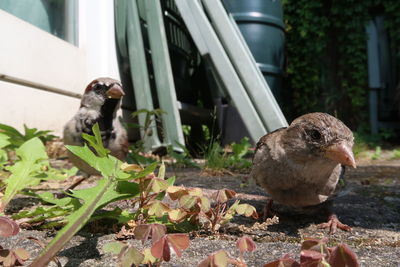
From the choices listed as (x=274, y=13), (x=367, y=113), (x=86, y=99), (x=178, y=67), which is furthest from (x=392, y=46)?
(x=86, y=99)

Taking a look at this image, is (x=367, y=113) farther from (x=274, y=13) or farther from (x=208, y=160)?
(x=208, y=160)

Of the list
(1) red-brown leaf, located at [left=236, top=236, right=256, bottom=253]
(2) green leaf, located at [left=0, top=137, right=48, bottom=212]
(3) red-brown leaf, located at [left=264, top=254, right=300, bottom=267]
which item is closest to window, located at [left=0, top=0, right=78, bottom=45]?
(2) green leaf, located at [left=0, top=137, right=48, bottom=212]

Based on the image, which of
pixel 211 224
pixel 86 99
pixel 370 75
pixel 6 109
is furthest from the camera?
pixel 370 75

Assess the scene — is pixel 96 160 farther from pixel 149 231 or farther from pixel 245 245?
pixel 245 245

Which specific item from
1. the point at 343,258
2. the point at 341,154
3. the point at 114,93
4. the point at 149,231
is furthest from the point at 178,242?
the point at 114,93

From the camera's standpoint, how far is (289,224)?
4.91ft

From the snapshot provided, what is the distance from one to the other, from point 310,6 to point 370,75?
5.38ft

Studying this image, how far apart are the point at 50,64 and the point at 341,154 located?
8.25 ft

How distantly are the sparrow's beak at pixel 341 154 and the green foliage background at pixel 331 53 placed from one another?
625 centimetres

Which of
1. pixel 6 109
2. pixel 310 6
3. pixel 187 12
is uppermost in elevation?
pixel 310 6

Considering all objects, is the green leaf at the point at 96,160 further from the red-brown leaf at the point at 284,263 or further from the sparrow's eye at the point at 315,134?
the sparrow's eye at the point at 315,134

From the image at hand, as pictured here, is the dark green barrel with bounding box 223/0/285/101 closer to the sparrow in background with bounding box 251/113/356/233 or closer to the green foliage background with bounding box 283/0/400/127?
the green foliage background with bounding box 283/0/400/127

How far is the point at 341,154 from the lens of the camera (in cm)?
135

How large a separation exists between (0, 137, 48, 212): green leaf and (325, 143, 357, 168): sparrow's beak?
1.06 meters
